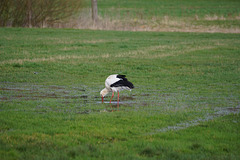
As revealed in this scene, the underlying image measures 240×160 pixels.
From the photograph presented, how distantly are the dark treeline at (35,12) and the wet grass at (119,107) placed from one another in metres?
17.1

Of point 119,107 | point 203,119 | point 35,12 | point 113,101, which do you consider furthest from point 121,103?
point 35,12

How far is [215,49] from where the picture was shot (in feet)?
79.9

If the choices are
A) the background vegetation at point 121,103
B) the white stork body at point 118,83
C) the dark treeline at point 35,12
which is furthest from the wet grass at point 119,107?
the dark treeline at point 35,12

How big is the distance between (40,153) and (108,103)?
4.64 m

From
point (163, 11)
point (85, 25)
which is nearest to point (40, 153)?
point (85, 25)

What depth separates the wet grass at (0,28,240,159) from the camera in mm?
6523

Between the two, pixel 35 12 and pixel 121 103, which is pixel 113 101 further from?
pixel 35 12

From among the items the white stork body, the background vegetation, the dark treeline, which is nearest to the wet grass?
the background vegetation

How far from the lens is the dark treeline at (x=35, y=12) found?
3750 cm

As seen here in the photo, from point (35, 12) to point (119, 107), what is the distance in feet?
101

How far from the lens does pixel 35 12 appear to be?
38.4 metres

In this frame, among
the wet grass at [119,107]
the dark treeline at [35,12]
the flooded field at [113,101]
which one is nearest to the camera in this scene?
the wet grass at [119,107]

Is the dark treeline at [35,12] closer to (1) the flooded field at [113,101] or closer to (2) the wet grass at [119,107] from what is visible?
(2) the wet grass at [119,107]

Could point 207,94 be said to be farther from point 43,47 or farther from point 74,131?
point 43,47
